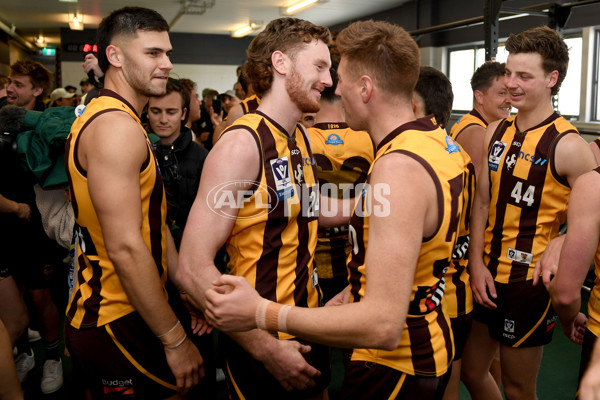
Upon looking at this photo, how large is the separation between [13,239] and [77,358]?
166cm

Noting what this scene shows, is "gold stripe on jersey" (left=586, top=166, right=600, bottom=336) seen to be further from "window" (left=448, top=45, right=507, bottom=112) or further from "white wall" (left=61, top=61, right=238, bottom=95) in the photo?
"white wall" (left=61, top=61, right=238, bottom=95)

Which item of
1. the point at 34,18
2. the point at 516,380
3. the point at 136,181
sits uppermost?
the point at 34,18

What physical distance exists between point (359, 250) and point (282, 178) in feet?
1.30

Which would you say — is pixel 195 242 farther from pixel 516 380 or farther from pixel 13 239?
pixel 13 239

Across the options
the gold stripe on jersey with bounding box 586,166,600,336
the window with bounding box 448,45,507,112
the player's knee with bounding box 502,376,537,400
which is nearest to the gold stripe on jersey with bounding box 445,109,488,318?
the player's knee with bounding box 502,376,537,400

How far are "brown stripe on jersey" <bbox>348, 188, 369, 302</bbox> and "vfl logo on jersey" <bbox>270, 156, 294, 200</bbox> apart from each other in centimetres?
29

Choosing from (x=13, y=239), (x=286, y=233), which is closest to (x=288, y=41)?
(x=286, y=233)

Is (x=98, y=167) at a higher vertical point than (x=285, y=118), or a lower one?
lower

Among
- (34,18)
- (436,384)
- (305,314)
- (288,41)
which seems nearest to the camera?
(305,314)

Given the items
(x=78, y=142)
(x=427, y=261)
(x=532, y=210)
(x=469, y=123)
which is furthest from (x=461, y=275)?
(x=78, y=142)

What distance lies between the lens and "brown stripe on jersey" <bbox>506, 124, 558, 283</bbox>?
2.27 meters

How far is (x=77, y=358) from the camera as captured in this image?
176 centimetres

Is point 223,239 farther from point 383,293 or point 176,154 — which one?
point 176,154

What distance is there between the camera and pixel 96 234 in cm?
174
